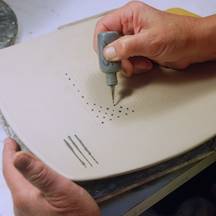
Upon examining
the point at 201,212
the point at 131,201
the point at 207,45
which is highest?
the point at 207,45

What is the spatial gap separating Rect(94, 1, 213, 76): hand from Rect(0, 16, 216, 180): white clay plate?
24 mm

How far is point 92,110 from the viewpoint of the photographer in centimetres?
54

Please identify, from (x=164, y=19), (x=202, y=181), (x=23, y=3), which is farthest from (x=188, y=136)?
(x=23, y=3)

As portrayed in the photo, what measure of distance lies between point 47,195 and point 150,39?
0.26 metres

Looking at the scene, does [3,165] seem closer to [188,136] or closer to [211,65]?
[188,136]

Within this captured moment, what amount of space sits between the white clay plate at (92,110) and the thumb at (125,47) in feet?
0.17

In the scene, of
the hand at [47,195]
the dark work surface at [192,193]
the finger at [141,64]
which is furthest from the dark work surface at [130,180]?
the dark work surface at [192,193]

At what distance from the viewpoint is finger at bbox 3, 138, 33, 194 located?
0.47 m

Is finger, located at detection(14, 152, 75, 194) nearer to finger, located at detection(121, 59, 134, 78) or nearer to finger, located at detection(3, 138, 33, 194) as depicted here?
finger, located at detection(3, 138, 33, 194)

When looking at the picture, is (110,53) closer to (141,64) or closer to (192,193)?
(141,64)

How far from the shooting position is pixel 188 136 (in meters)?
0.53

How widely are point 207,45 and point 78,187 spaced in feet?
1.00

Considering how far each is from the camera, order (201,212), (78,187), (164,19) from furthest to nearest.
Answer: (201,212) → (164,19) → (78,187)

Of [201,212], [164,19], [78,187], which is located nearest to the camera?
[78,187]
